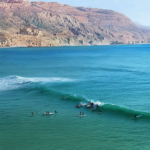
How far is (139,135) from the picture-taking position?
23016 millimetres

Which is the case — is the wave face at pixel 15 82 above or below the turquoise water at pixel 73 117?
above

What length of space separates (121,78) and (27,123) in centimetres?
2824

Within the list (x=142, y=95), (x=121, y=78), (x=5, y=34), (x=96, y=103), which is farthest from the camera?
(x=5, y=34)

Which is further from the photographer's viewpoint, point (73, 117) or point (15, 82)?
point (15, 82)

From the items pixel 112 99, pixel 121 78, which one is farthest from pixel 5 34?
pixel 112 99

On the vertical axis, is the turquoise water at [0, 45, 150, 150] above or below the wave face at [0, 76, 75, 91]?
below

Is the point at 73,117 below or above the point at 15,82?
below

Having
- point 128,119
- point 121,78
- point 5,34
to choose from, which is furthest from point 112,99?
point 5,34

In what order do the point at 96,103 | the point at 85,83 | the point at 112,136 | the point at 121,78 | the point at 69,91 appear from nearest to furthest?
the point at 112,136 → the point at 96,103 → the point at 69,91 → the point at 85,83 → the point at 121,78

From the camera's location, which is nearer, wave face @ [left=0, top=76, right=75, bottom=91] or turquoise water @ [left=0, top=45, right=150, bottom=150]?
turquoise water @ [left=0, top=45, right=150, bottom=150]

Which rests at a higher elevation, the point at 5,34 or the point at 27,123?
the point at 5,34

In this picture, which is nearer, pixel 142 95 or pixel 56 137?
pixel 56 137

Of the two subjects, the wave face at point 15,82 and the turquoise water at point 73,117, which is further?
the wave face at point 15,82

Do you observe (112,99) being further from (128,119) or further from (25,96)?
(25,96)
